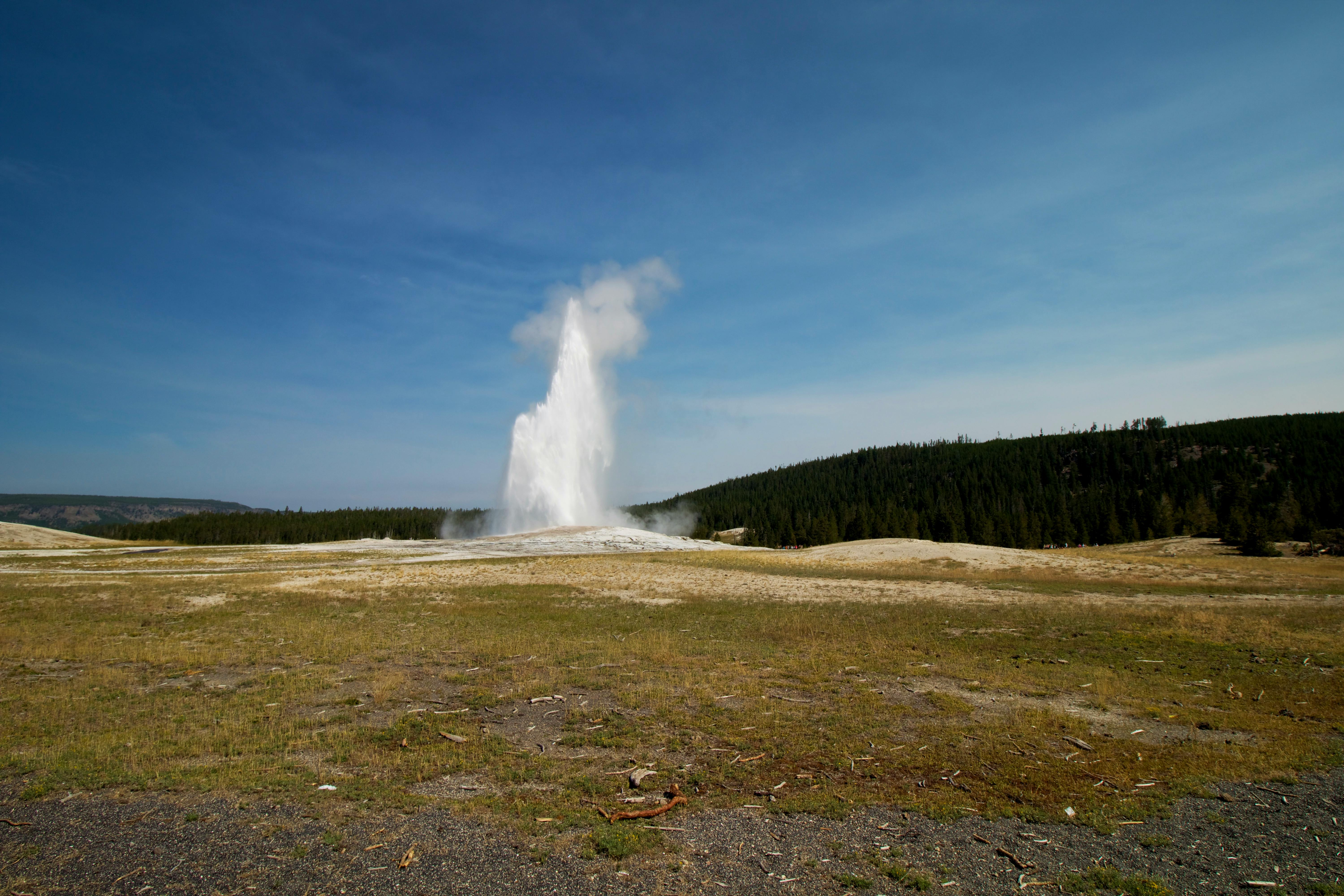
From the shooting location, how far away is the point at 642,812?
8.20 metres

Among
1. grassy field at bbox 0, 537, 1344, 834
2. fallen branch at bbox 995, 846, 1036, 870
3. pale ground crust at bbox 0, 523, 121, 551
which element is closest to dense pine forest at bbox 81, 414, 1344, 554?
pale ground crust at bbox 0, 523, 121, 551

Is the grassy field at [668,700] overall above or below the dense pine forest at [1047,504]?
below

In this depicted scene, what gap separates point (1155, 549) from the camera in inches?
2970

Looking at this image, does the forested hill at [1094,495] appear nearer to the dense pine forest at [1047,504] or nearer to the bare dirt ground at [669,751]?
the dense pine forest at [1047,504]

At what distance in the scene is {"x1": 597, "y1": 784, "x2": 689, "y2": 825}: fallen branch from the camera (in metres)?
8.14

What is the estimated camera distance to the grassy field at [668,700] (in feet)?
30.5

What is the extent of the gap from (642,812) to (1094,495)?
492ft

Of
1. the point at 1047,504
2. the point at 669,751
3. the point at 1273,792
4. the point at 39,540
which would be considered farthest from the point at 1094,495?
the point at 39,540

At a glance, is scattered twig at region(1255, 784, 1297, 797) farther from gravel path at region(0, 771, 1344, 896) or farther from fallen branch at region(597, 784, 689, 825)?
fallen branch at region(597, 784, 689, 825)

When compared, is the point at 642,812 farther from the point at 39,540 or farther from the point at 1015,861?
the point at 39,540

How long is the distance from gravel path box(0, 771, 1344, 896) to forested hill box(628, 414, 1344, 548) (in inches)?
2961

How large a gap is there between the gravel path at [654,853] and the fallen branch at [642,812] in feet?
0.57

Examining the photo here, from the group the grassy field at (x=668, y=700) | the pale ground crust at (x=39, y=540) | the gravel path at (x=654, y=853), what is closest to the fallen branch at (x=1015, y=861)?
the gravel path at (x=654, y=853)

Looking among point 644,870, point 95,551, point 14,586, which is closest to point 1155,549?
point 644,870
